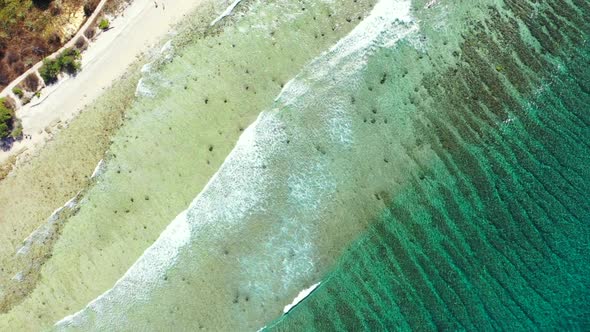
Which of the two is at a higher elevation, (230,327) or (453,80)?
(453,80)

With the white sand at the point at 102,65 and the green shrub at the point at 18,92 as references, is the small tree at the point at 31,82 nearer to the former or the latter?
the green shrub at the point at 18,92

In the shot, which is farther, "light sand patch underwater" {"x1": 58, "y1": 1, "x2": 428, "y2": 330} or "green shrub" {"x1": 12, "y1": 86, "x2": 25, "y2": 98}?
"green shrub" {"x1": 12, "y1": 86, "x2": 25, "y2": 98}

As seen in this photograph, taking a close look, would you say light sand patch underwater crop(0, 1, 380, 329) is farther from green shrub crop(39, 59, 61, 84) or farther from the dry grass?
the dry grass

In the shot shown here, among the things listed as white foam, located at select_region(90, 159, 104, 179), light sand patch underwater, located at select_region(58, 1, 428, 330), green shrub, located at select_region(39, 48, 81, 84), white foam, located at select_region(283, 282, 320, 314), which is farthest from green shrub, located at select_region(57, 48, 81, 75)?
white foam, located at select_region(283, 282, 320, 314)

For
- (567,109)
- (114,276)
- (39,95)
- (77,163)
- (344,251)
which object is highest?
(39,95)

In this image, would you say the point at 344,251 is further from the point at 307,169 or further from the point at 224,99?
the point at 224,99

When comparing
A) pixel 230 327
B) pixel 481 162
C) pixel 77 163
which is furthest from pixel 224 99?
pixel 481 162
